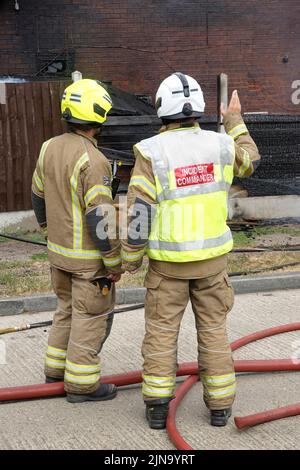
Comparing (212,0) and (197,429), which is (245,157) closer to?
(197,429)

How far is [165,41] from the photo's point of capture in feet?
42.6

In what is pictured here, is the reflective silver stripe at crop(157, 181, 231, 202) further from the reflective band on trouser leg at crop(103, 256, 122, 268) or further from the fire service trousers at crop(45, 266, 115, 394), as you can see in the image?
the fire service trousers at crop(45, 266, 115, 394)

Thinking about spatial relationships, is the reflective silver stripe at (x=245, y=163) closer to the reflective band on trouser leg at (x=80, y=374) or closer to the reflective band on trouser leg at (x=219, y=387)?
the reflective band on trouser leg at (x=219, y=387)

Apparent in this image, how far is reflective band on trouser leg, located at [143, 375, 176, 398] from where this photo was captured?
3979 mm

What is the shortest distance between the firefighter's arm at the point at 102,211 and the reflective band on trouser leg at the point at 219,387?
32.1 inches

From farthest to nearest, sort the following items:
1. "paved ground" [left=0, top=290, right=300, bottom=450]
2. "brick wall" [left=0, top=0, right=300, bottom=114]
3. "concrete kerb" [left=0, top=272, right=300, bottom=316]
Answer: "brick wall" [left=0, top=0, right=300, bottom=114] → "concrete kerb" [left=0, top=272, right=300, bottom=316] → "paved ground" [left=0, top=290, right=300, bottom=450]

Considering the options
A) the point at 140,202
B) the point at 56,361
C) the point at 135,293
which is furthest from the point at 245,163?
the point at 135,293

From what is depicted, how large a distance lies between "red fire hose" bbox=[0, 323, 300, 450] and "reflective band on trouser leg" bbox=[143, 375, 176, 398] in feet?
0.43

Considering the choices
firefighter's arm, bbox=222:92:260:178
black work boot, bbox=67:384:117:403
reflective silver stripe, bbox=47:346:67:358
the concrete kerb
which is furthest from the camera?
the concrete kerb

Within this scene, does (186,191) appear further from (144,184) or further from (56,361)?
(56,361)

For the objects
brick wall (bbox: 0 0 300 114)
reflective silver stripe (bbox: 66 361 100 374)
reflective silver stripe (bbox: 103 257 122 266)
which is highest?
brick wall (bbox: 0 0 300 114)

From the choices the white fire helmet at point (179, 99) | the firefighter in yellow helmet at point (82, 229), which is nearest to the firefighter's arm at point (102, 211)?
→ the firefighter in yellow helmet at point (82, 229)

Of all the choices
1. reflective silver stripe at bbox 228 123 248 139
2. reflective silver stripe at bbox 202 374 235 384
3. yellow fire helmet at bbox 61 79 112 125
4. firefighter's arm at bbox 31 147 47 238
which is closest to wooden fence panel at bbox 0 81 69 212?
firefighter's arm at bbox 31 147 47 238

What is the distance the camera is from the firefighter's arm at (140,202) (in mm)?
3871
